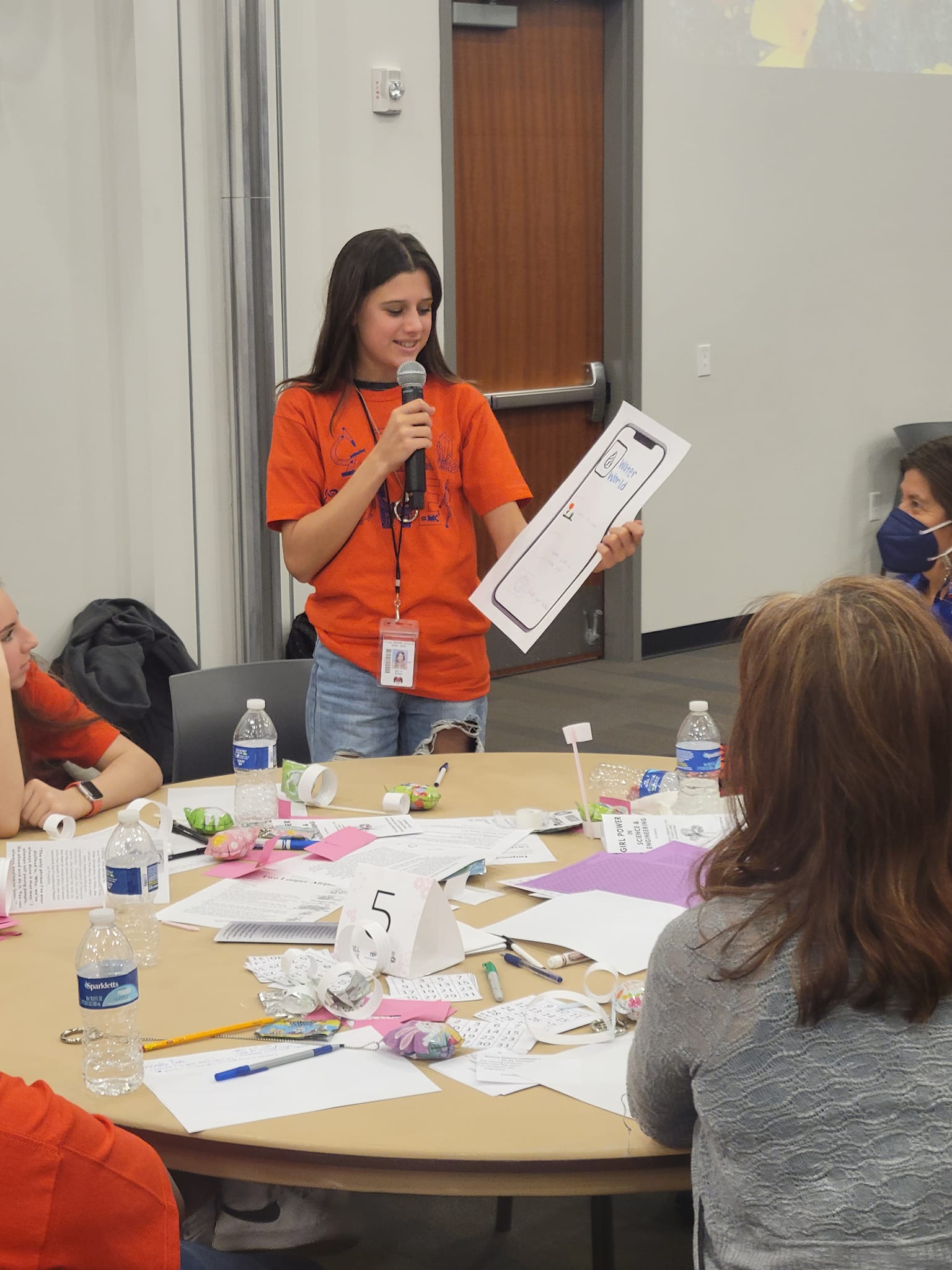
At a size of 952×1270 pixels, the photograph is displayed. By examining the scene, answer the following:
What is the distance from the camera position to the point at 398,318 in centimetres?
264

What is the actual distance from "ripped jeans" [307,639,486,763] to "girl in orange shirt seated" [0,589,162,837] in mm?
359

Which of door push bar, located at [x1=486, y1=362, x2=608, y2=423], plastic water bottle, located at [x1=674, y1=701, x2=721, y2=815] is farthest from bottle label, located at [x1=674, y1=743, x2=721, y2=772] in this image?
door push bar, located at [x1=486, y1=362, x2=608, y2=423]

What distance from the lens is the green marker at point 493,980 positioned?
5.36ft

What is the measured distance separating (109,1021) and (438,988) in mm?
391

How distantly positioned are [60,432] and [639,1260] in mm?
3034

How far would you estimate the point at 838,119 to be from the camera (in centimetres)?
659

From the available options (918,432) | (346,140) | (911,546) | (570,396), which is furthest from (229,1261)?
(918,432)

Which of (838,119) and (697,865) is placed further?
(838,119)

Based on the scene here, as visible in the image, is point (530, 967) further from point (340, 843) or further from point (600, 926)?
point (340, 843)

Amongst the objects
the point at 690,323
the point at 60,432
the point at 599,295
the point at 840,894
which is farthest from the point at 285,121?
the point at 840,894

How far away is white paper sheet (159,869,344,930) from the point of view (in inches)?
74.2

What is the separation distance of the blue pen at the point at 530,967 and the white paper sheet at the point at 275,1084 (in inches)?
10.0

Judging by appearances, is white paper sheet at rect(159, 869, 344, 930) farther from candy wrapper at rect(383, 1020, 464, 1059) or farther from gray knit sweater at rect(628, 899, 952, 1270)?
gray knit sweater at rect(628, 899, 952, 1270)

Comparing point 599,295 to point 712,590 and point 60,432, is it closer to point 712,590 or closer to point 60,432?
point 712,590
